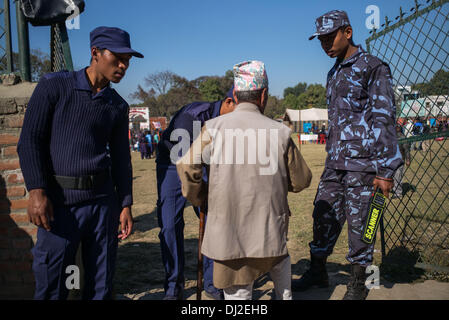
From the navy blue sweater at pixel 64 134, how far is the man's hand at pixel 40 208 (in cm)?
4

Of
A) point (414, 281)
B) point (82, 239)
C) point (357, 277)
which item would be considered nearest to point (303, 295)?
point (357, 277)

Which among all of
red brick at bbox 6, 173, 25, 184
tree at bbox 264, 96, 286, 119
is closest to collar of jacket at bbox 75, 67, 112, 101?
red brick at bbox 6, 173, 25, 184

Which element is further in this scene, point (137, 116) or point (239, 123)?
point (137, 116)

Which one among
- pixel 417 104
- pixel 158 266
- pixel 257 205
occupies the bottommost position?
pixel 158 266

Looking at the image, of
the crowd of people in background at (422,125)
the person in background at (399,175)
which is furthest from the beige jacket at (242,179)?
the crowd of people in background at (422,125)

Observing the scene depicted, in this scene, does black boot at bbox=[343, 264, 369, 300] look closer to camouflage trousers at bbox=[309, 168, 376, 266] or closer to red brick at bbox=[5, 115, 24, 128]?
camouflage trousers at bbox=[309, 168, 376, 266]

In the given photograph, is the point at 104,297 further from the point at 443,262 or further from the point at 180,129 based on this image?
the point at 443,262

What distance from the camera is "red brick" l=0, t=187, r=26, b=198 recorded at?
2.69 meters

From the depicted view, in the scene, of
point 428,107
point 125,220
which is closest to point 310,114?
point 428,107

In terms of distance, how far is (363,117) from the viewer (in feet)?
9.12

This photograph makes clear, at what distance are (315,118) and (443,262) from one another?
31739 millimetres

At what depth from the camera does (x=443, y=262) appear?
3.51 metres

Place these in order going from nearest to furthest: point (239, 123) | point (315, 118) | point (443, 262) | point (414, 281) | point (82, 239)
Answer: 1. point (239, 123)
2. point (82, 239)
3. point (414, 281)
4. point (443, 262)
5. point (315, 118)

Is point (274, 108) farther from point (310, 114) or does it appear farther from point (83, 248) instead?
point (83, 248)
